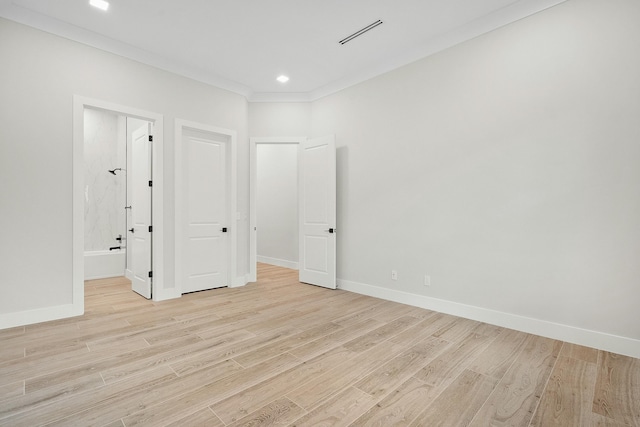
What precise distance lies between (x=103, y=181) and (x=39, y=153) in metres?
2.81

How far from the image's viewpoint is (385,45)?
12.6 feet

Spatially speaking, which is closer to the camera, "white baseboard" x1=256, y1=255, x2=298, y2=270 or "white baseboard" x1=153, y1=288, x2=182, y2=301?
"white baseboard" x1=153, y1=288, x2=182, y2=301

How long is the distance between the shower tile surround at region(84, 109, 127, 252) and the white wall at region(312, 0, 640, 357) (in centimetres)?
476

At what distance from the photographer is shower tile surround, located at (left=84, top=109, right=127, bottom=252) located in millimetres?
5672

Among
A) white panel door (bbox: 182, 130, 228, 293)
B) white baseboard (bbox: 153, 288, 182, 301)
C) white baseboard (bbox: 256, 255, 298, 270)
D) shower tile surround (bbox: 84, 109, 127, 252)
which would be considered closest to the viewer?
white baseboard (bbox: 153, 288, 182, 301)

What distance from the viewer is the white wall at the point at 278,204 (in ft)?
21.9

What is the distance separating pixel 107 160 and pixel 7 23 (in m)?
3.04

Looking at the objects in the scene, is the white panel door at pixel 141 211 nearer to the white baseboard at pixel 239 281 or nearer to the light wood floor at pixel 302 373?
the light wood floor at pixel 302 373

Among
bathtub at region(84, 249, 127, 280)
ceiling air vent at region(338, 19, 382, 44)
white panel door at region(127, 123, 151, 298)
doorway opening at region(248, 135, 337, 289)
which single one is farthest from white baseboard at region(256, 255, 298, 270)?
ceiling air vent at region(338, 19, 382, 44)

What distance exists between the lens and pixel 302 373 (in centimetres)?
224

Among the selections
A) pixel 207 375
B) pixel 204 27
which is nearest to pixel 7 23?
A: pixel 204 27

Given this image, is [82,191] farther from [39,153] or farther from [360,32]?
[360,32]

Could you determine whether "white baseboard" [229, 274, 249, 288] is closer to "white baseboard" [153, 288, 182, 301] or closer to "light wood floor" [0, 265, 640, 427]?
"white baseboard" [153, 288, 182, 301]

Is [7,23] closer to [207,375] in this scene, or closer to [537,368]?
[207,375]
